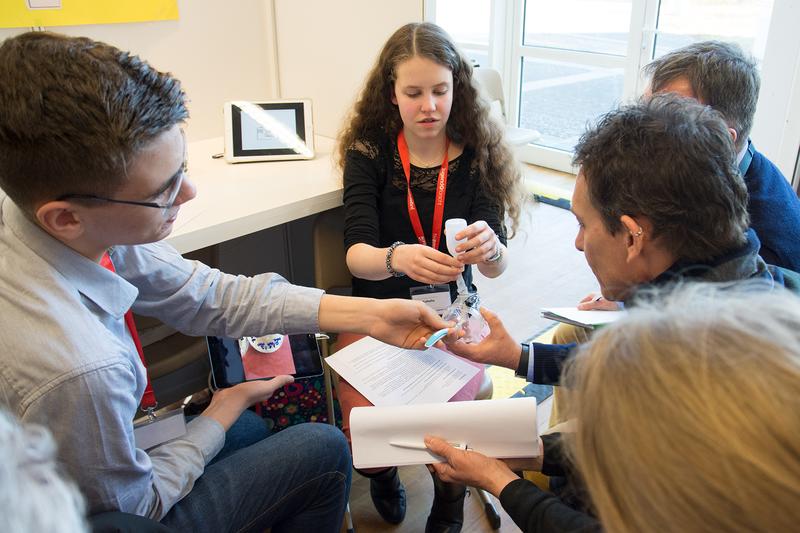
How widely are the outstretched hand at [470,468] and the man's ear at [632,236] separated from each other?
0.53 metres

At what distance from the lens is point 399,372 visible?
1.64 meters

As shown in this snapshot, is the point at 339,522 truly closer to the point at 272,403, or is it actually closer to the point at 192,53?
the point at 272,403

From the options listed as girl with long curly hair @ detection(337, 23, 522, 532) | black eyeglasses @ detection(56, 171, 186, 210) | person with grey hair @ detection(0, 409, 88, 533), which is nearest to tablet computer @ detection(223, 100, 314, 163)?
girl with long curly hair @ detection(337, 23, 522, 532)

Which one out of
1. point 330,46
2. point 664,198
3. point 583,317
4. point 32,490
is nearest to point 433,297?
point 583,317

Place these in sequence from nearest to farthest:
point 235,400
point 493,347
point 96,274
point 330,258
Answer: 1. point 96,274
2. point 235,400
3. point 493,347
4. point 330,258

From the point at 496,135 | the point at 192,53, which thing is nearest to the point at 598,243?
the point at 496,135

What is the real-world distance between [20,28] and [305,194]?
1.58 metres

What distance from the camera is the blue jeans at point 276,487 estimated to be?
118 cm

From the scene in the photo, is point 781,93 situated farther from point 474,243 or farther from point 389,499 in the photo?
point 389,499

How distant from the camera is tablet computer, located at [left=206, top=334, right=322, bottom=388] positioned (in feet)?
5.59

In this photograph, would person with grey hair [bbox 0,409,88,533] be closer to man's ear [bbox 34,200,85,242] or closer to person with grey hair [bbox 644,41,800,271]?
man's ear [bbox 34,200,85,242]

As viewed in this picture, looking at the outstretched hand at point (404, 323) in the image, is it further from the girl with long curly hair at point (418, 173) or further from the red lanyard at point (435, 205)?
the red lanyard at point (435, 205)

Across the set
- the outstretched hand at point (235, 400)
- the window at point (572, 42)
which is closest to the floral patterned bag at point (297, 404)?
the outstretched hand at point (235, 400)

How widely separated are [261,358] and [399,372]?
0.43m
